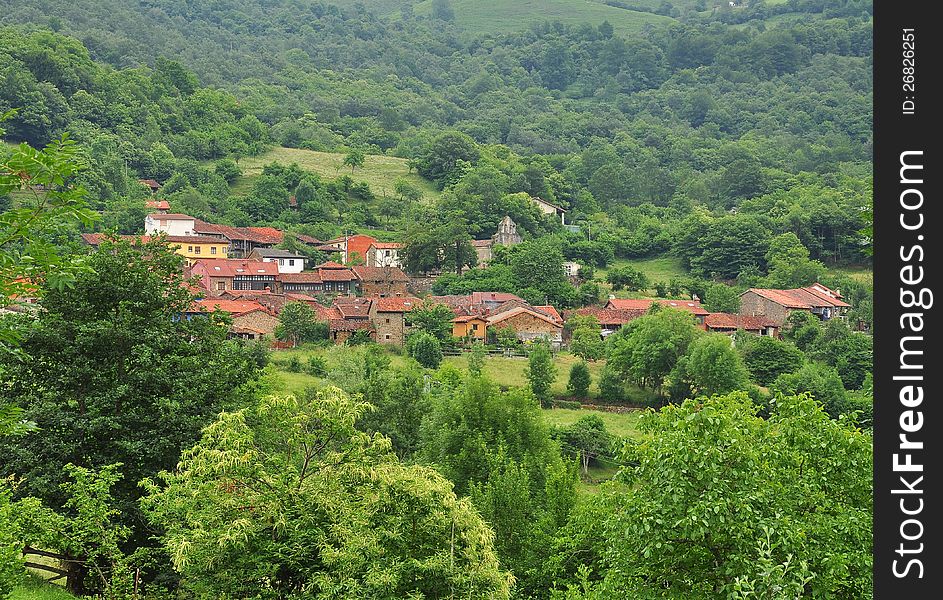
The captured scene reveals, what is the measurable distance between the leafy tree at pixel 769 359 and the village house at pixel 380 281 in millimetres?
22369

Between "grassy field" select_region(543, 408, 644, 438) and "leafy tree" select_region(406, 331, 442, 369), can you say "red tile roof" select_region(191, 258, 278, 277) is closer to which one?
"leafy tree" select_region(406, 331, 442, 369)

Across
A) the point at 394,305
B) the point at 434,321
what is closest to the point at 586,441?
the point at 434,321

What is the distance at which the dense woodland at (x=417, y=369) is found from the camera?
9.54m

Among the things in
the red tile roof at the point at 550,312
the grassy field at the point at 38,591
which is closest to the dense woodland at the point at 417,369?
the grassy field at the point at 38,591

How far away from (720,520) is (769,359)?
40.4 m

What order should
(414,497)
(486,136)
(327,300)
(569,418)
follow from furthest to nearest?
1. (486,136)
2. (327,300)
3. (569,418)
4. (414,497)

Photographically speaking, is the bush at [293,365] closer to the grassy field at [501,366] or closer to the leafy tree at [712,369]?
the grassy field at [501,366]

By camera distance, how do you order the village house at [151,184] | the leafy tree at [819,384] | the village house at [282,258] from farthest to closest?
1. the village house at [151,184]
2. the village house at [282,258]
3. the leafy tree at [819,384]

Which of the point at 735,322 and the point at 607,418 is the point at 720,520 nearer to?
the point at 607,418

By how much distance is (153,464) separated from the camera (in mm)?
15492

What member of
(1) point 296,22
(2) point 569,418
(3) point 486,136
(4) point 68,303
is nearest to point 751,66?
(3) point 486,136
